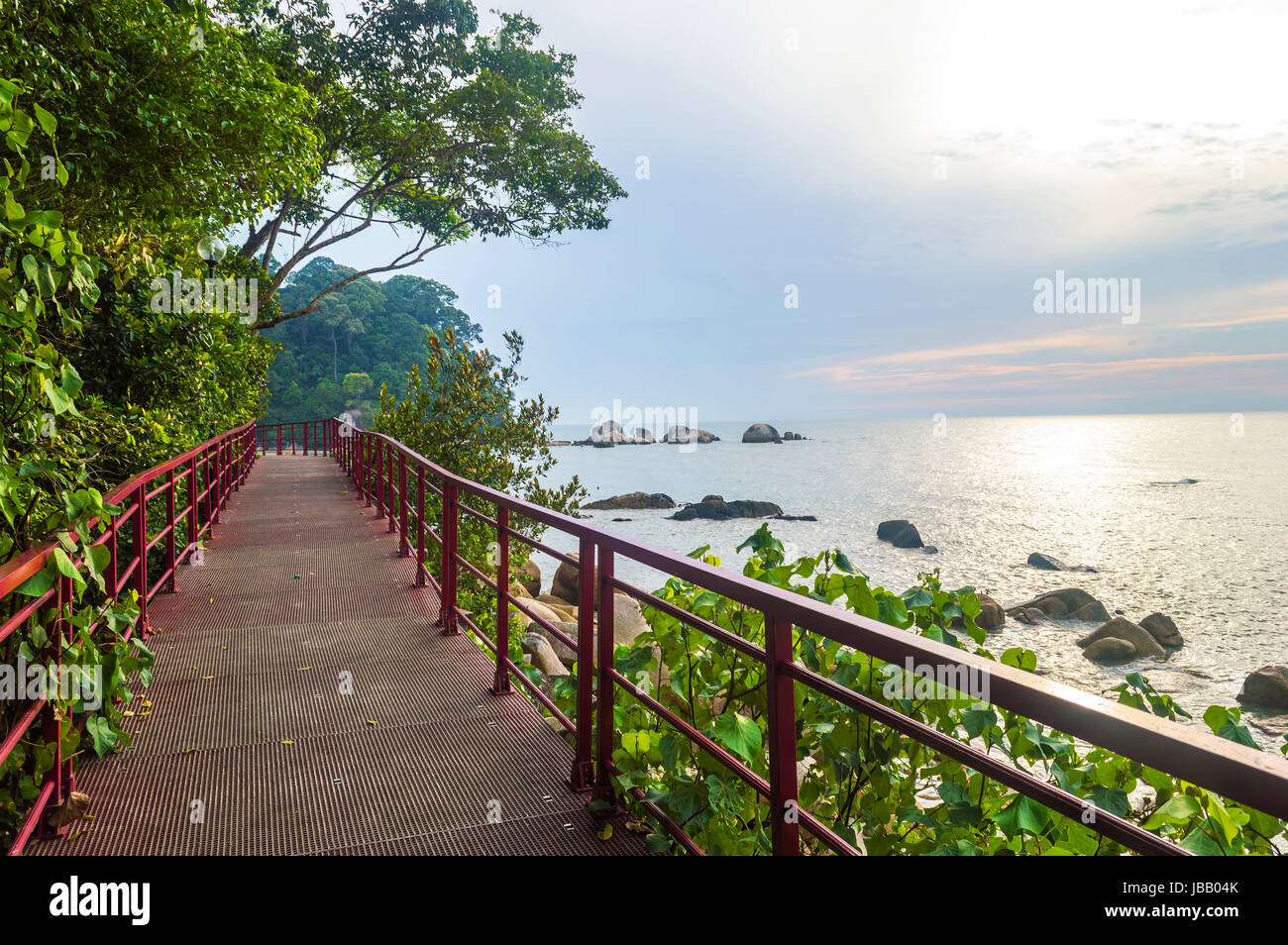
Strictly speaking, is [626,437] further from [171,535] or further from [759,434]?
[171,535]

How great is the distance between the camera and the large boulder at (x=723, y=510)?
158ft

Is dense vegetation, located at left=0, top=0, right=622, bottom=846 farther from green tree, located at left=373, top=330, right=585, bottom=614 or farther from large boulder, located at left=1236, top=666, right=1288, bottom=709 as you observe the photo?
large boulder, located at left=1236, top=666, right=1288, bottom=709

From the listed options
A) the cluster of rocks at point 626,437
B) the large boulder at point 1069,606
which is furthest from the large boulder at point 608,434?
the large boulder at point 1069,606

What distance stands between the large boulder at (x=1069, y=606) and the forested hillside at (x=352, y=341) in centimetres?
3822

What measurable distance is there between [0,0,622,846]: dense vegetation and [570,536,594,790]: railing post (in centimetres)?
168

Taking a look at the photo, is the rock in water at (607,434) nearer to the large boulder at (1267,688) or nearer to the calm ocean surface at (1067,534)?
the calm ocean surface at (1067,534)

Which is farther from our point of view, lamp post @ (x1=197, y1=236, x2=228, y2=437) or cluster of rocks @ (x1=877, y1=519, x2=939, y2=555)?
cluster of rocks @ (x1=877, y1=519, x2=939, y2=555)

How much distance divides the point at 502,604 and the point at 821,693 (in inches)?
93.1

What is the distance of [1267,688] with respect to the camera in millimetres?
16828

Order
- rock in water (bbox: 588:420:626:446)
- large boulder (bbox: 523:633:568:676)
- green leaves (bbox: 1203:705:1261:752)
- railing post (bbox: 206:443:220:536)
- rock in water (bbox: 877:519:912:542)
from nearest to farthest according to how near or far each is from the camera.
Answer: green leaves (bbox: 1203:705:1261:752)
large boulder (bbox: 523:633:568:676)
railing post (bbox: 206:443:220:536)
rock in water (bbox: 877:519:912:542)
rock in water (bbox: 588:420:626:446)

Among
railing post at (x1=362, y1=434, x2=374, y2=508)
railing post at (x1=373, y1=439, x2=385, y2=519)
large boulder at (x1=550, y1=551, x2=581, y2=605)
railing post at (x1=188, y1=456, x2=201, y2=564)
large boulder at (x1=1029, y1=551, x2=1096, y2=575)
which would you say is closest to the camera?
railing post at (x1=188, y1=456, x2=201, y2=564)

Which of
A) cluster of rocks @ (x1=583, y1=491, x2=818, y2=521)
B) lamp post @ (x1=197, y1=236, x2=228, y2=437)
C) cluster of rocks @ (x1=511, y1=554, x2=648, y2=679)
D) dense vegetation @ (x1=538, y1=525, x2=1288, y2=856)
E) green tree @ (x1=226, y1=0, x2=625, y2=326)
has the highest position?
green tree @ (x1=226, y1=0, x2=625, y2=326)

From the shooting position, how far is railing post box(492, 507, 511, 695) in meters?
3.85

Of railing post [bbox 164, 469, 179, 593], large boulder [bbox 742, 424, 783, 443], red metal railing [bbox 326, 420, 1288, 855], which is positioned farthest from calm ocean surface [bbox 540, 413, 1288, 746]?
large boulder [bbox 742, 424, 783, 443]
